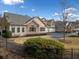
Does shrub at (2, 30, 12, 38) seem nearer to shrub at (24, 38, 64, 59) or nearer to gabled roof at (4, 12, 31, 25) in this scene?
gabled roof at (4, 12, 31, 25)

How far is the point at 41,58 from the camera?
50.0 ft

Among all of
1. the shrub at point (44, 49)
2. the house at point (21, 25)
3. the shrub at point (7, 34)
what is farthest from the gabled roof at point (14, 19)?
the shrub at point (44, 49)

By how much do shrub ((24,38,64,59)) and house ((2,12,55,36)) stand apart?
24.9m

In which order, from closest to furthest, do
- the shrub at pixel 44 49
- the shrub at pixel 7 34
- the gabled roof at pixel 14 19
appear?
the shrub at pixel 44 49 → the shrub at pixel 7 34 → the gabled roof at pixel 14 19

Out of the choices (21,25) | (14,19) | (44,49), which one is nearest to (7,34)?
(14,19)

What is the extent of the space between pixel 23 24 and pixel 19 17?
2.94m

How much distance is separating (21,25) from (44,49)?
29533 mm

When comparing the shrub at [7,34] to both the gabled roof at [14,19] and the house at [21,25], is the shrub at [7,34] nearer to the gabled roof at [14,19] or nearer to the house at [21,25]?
the house at [21,25]

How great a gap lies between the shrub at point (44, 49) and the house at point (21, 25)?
24.9 metres

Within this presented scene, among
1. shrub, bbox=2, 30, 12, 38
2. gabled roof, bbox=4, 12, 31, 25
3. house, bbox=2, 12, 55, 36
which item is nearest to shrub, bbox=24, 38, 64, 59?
shrub, bbox=2, 30, 12, 38

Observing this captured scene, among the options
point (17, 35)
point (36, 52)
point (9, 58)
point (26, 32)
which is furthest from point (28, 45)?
point (26, 32)

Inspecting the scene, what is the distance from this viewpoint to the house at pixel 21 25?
133 ft

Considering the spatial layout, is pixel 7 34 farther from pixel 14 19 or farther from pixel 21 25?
pixel 21 25

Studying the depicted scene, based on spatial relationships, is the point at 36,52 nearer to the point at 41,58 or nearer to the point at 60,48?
the point at 41,58
